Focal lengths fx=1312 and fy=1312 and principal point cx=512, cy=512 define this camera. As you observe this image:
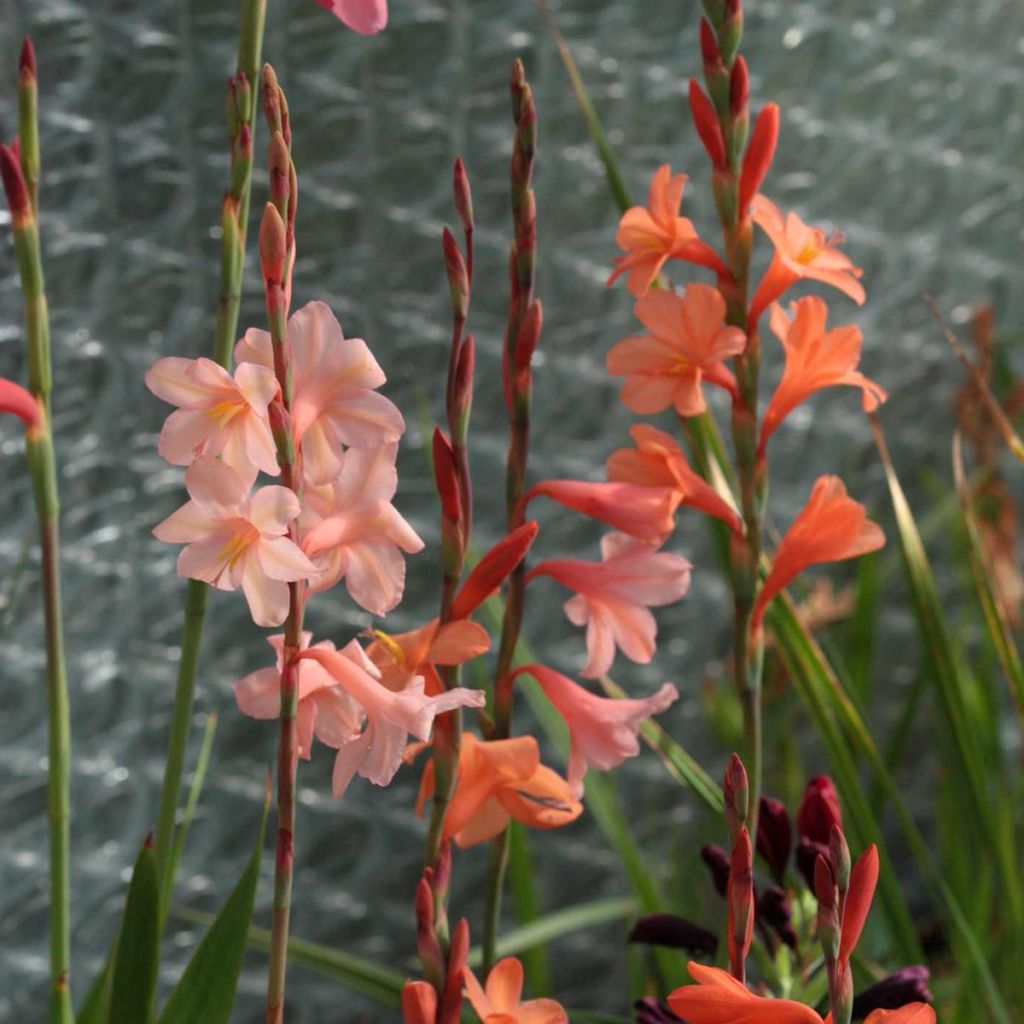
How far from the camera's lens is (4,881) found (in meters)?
0.74

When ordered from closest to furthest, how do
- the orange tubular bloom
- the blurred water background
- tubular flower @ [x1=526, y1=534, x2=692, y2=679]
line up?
the orange tubular bloom
tubular flower @ [x1=526, y1=534, x2=692, y2=679]
the blurred water background

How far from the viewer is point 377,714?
0.28 metres

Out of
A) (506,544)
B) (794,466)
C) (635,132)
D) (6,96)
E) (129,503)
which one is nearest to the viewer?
(506,544)

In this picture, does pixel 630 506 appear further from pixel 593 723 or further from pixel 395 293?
pixel 395 293

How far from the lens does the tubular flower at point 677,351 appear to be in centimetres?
35

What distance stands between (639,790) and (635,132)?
0.49 m

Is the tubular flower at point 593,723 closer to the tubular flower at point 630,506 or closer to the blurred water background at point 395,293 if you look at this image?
the tubular flower at point 630,506

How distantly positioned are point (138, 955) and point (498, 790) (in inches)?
4.3

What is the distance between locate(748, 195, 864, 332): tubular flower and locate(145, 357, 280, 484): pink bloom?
0.55ft

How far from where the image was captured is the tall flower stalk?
0.32 m

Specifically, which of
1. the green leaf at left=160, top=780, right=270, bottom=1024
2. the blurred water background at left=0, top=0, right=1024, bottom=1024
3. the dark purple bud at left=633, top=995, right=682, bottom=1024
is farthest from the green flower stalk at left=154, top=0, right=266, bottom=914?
the blurred water background at left=0, top=0, right=1024, bottom=1024

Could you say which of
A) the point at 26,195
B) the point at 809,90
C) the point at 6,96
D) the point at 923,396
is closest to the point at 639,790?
the point at 923,396

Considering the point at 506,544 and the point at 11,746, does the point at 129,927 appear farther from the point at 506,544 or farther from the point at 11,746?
the point at 11,746

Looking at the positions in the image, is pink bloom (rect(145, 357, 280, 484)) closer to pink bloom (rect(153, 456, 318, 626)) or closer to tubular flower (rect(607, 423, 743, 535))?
pink bloom (rect(153, 456, 318, 626))
